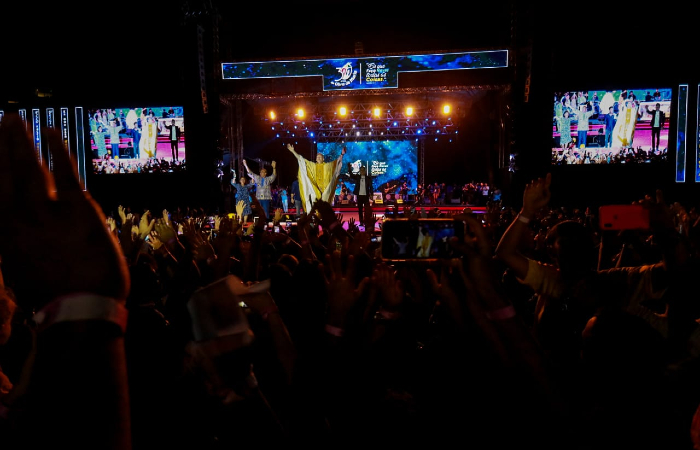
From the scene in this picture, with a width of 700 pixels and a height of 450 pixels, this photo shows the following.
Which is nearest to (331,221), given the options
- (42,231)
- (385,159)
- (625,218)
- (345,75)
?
(625,218)

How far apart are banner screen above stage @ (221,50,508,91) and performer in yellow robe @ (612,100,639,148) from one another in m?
4.25

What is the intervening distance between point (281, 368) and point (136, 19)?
18110 millimetres

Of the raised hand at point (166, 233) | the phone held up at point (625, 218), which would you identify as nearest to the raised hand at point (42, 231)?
the phone held up at point (625, 218)

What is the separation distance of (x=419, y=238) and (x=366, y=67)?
41.3ft

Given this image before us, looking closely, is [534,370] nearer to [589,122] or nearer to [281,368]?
[281,368]

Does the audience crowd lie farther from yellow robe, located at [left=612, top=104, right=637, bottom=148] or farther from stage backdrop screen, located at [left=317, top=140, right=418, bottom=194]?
stage backdrop screen, located at [left=317, top=140, right=418, bottom=194]

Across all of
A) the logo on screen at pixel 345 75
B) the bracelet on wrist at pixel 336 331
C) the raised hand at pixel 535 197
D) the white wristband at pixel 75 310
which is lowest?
the bracelet on wrist at pixel 336 331

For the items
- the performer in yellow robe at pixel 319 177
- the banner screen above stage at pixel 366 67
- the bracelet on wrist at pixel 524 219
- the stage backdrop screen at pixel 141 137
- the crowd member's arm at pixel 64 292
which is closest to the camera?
the crowd member's arm at pixel 64 292

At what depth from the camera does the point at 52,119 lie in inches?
644

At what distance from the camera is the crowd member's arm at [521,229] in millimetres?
2221

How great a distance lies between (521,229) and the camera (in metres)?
2.20

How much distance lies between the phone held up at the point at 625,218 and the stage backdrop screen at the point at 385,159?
A: 20975 mm

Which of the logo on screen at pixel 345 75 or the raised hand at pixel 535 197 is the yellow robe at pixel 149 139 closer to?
the logo on screen at pixel 345 75

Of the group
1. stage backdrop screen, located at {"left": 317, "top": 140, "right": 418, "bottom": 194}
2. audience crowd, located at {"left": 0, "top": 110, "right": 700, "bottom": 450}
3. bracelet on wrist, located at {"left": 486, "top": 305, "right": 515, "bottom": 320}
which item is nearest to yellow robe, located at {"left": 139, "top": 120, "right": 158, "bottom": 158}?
stage backdrop screen, located at {"left": 317, "top": 140, "right": 418, "bottom": 194}
